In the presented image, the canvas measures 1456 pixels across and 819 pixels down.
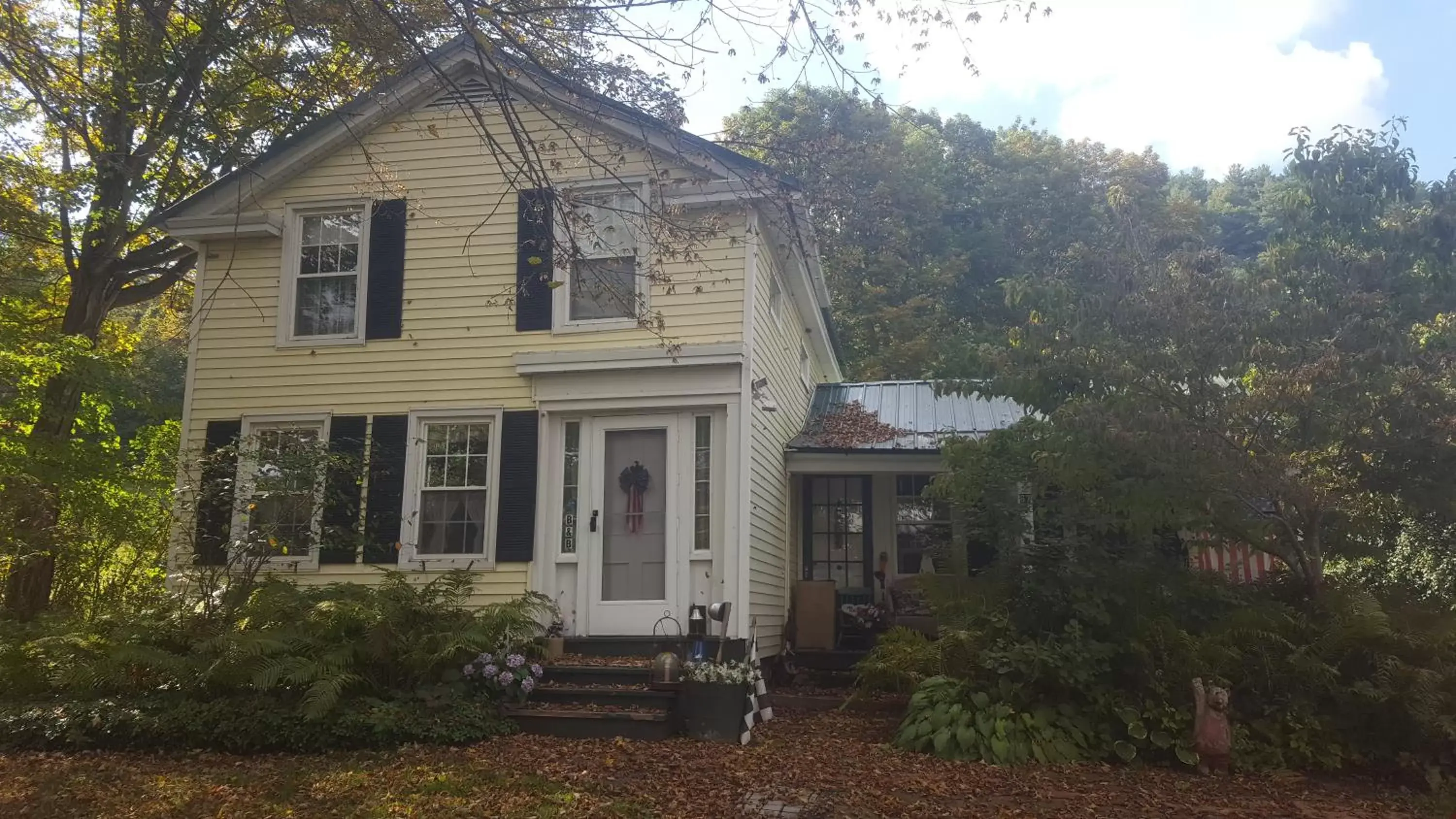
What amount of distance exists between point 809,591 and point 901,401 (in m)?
→ 3.49

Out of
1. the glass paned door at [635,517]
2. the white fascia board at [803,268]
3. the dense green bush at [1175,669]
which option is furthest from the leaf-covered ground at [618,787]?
the white fascia board at [803,268]

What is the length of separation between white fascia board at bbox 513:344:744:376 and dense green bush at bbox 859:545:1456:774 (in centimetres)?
318

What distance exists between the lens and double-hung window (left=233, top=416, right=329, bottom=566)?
9172mm

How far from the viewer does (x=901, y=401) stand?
13266 mm

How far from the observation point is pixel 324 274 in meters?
10.4

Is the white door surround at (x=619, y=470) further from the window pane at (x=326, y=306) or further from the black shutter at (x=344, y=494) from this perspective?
the window pane at (x=326, y=306)

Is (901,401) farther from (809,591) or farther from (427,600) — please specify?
(427,600)

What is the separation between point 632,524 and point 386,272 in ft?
12.6

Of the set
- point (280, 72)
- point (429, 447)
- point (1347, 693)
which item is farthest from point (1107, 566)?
point (280, 72)

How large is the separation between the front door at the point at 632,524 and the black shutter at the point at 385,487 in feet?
6.57

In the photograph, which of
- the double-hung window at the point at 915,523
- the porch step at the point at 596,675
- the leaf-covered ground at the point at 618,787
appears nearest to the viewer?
the leaf-covered ground at the point at 618,787

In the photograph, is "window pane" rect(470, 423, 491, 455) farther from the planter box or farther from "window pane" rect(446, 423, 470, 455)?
the planter box

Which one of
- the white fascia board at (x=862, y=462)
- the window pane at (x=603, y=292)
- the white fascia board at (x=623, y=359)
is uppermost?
the window pane at (x=603, y=292)

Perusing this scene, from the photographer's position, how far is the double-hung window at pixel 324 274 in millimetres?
10336
